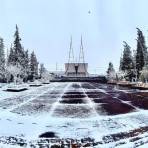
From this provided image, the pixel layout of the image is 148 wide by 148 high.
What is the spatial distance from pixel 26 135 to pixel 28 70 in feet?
306

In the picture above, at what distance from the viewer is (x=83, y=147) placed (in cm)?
909

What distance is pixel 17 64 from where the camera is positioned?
267ft

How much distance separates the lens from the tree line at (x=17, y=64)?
7988 cm

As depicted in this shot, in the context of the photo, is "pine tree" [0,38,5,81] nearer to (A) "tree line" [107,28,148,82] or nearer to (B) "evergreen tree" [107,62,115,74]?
(A) "tree line" [107,28,148,82]

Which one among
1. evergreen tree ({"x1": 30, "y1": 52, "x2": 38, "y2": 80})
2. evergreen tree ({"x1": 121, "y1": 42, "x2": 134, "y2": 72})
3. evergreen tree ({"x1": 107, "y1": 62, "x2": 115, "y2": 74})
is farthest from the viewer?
evergreen tree ({"x1": 107, "y1": 62, "x2": 115, "y2": 74})

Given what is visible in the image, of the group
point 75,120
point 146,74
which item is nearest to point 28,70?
point 146,74

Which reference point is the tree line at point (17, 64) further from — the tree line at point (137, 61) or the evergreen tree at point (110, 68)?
the evergreen tree at point (110, 68)

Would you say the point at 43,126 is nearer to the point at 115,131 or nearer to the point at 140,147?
the point at 115,131

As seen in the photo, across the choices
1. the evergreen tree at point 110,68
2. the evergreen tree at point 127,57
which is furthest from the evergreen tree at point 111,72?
the evergreen tree at point 127,57

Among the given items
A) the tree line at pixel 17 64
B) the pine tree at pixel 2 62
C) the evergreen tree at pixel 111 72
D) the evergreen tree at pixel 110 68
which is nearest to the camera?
the tree line at pixel 17 64

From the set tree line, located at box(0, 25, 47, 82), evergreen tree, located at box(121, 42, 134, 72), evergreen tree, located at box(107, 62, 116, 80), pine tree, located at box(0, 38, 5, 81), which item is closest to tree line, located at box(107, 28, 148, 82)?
evergreen tree, located at box(121, 42, 134, 72)

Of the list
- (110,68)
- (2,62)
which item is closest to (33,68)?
(2,62)

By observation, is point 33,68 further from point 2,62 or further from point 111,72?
point 111,72

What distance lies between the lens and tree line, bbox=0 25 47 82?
262ft
